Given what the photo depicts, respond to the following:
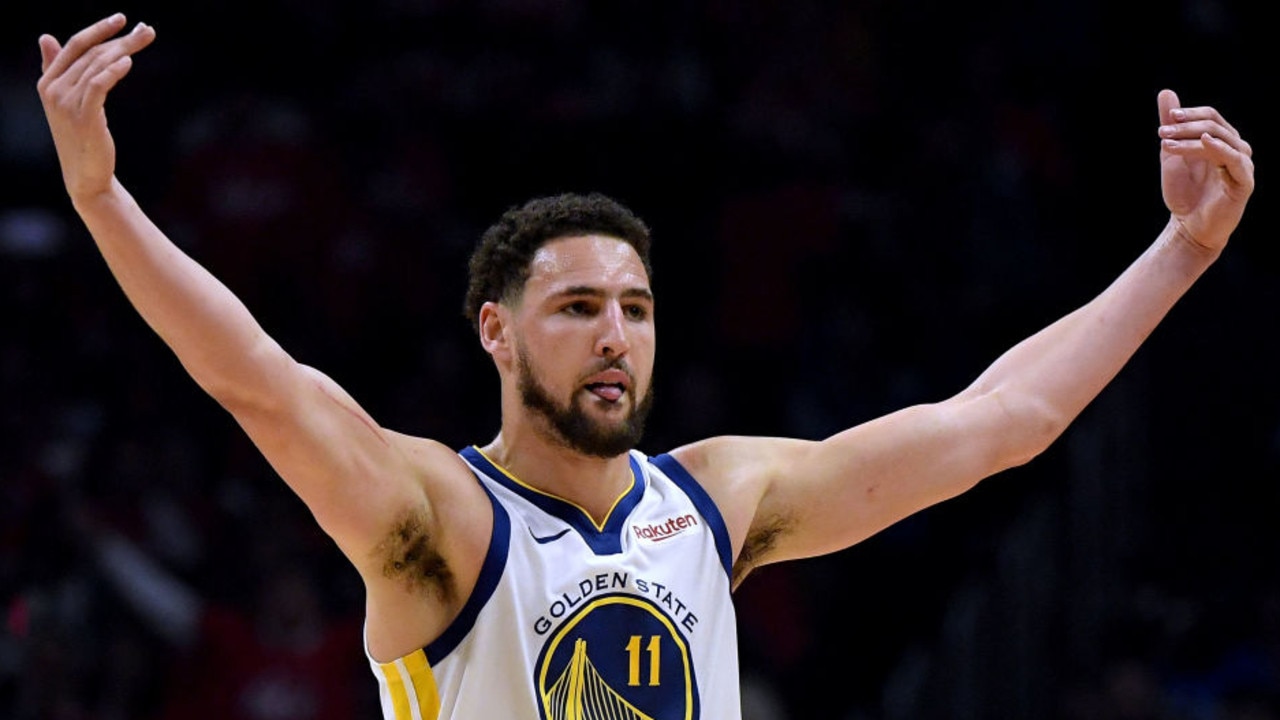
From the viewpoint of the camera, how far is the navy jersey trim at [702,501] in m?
4.45

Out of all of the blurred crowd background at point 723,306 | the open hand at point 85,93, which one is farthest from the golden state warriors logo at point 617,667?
the blurred crowd background at point 723,306

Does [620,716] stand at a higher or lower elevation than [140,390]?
lower

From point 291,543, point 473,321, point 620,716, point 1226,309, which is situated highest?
point 1226,309

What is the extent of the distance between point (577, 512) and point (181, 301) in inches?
48.6

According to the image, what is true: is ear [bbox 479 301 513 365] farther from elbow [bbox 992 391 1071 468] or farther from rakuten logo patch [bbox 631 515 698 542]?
elbow [bbox 992 391 1071 468]

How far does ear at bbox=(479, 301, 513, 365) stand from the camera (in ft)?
14.6

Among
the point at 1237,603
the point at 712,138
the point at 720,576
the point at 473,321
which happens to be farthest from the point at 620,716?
the point at 712,138

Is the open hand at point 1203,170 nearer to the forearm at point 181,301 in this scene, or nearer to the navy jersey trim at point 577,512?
the navy jersey trim at point 577,512

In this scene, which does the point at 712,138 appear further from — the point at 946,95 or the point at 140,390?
the point at 140,390

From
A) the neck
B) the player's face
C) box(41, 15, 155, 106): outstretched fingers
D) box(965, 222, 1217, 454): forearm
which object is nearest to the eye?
the player's face

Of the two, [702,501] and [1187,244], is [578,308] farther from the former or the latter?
[1187,244]

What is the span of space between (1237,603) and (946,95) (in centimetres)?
389

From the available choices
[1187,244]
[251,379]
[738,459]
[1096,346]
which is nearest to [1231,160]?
[1187,244]

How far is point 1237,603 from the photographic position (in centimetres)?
788
